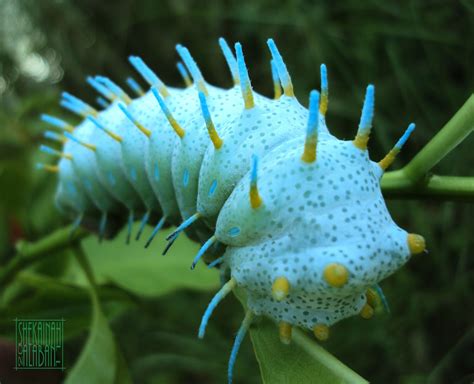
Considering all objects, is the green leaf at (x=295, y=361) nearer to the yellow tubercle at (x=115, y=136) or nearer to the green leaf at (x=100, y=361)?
the green leaf at (x=100, y=361)

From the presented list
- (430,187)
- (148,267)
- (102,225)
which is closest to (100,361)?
(102,225)

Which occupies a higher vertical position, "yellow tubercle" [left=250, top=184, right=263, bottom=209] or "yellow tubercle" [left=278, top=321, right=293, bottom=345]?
Answer: "yellow tubercle" [left=250, top=184, right=263, bottom=209]

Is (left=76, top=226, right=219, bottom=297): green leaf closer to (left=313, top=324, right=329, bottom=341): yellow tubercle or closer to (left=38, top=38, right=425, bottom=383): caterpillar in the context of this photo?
(left=38, top=38, right=425, bottom=383): caterpillar

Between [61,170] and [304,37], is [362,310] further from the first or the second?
[304,37]

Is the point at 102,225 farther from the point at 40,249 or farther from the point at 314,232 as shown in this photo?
the point at 314,232

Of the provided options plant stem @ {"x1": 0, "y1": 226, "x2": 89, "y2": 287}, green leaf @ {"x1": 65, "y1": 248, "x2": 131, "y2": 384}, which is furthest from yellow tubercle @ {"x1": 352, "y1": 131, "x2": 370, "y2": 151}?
plant stem @ {"x1": 0, "y1": 226, "x2": 89, "y2": 287}

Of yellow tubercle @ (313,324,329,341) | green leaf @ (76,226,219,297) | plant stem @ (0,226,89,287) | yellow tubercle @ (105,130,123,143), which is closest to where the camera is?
yellow tubercle @ (313,324,329,341)
